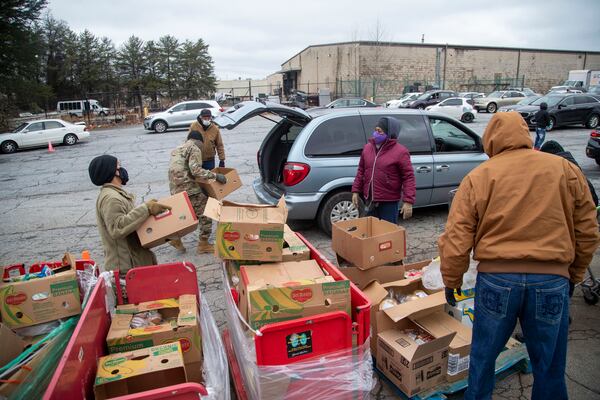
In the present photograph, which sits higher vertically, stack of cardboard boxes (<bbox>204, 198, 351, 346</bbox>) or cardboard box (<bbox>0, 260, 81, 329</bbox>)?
stack of cardboard boxes (<bbox>204, 198, 351, 346</bbox>)

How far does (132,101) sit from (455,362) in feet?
134

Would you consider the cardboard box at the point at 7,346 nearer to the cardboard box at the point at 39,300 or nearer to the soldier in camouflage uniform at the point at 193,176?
the cardboard box at the point at 39,300

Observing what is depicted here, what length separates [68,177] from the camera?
37.9 ft

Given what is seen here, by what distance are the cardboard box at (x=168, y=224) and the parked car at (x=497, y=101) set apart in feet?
94.1

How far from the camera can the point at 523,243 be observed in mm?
2131

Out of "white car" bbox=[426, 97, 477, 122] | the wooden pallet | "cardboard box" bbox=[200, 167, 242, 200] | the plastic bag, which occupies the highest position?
"white car" bbox=[426, 97, 477, 122]

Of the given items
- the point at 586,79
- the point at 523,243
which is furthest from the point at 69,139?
the point at 586,79

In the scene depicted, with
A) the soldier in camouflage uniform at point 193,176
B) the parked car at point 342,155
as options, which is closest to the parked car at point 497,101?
the parked car at point 342,155

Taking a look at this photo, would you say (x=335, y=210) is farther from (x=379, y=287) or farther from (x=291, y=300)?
(x=291, y=300)

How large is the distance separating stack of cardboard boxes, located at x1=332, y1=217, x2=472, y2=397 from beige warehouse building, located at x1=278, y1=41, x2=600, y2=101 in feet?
122

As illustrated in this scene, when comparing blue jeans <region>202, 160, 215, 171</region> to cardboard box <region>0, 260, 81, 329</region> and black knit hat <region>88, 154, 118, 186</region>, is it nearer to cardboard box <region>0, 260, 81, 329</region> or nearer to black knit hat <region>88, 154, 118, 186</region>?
black knit hat <region>88, 154, 118, 186</region>

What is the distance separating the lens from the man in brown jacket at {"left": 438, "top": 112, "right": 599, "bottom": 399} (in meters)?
2.12

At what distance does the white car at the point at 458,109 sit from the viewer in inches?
872

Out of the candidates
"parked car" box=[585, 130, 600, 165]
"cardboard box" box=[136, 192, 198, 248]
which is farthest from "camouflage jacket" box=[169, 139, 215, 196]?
"parked car" box=[585, 130, 600, 165]
